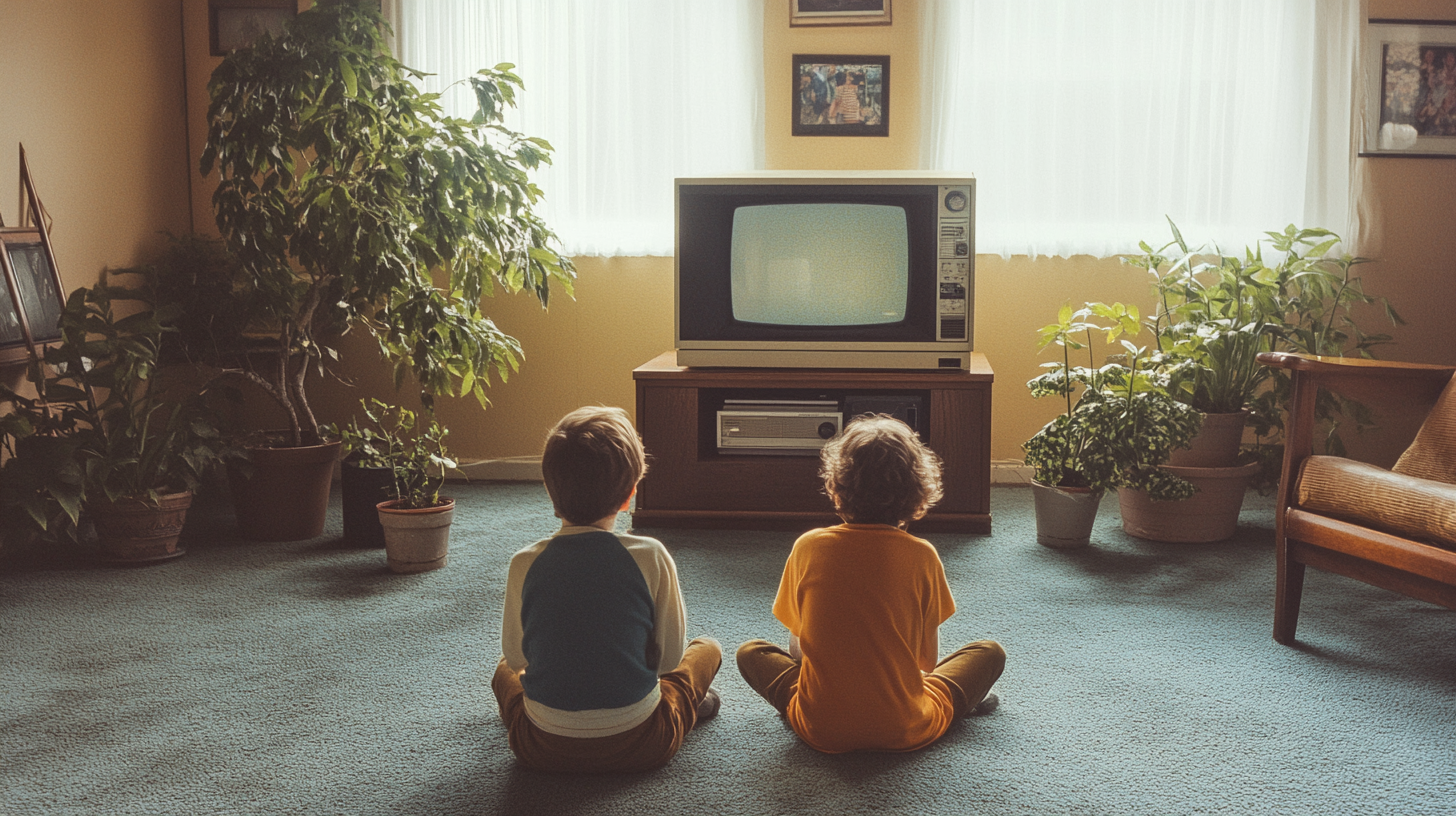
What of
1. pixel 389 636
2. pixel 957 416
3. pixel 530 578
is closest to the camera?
pixel 530 578

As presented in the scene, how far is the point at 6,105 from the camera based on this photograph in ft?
8.79

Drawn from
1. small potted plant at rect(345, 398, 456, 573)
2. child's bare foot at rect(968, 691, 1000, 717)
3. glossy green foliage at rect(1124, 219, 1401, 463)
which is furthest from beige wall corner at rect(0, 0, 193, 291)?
glossy green foliage at rect(1124, 219, 1401, 463)

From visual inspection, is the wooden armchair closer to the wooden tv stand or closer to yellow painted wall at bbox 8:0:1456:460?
the wooden tv stand

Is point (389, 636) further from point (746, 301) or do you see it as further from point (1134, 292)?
point (1134, 292)

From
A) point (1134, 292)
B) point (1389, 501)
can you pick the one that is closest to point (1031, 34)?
point (1134, 292)

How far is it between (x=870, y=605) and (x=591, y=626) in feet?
1.24

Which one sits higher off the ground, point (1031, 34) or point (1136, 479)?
point (1031, 34)

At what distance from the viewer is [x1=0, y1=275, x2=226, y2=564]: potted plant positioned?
232 cm

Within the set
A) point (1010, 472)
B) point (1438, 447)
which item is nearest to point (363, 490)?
point (1010, 472)

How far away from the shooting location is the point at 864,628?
1391 millimetres

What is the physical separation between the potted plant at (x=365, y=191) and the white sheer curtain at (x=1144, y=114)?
1.49 metres

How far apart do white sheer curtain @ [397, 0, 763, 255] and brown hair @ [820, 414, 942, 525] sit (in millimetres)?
2075

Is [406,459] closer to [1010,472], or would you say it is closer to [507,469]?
[507,469]

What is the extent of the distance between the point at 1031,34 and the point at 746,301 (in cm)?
132
